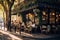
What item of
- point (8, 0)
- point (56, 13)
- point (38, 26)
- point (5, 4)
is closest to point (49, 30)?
point (38, 26)

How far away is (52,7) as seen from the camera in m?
18.5

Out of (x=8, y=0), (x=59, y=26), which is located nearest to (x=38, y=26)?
(x=59, y=26)

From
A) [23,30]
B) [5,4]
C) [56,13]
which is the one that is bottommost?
[23,30]

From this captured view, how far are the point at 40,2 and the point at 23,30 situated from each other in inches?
170

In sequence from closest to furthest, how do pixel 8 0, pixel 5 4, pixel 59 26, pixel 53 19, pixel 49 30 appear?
pixel 49 30
pixel 59 26
pixel 53 19
pixel 8 0
pixel 5 4

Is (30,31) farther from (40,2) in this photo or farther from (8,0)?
(8,0)

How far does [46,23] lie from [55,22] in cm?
121

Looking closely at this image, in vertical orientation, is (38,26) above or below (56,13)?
below

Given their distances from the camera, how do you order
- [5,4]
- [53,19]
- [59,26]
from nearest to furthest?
[59,26] < [53,19] < [5,4]

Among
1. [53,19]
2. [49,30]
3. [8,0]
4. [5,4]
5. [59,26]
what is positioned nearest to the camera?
[49,30]

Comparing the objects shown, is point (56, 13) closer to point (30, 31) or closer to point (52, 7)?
point (52, 7)

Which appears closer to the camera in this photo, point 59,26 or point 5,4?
point 59,26

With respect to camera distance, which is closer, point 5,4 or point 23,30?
point 23,30

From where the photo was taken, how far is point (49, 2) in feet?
64.6
